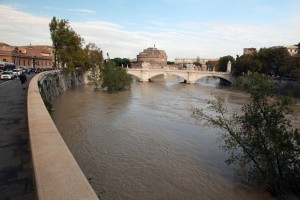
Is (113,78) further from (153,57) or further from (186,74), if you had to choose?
(153,57)

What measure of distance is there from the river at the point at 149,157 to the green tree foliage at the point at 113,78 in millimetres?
14983

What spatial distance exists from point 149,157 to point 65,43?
2971cm

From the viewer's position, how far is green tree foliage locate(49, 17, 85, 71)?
3697 cm

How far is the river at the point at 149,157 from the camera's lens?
8.83 m

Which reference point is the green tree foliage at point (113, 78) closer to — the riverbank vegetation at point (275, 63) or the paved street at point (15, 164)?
the riverbank vegetation at point (275, 63)

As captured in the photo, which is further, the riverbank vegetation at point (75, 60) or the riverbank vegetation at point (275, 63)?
the riverbank vegetation at point (275, 63)

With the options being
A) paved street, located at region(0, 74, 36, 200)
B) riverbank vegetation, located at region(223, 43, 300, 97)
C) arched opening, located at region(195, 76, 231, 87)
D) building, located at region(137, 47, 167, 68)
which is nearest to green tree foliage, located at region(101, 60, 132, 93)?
riverbank vegetation, located at region(223, 43, 300, 97)

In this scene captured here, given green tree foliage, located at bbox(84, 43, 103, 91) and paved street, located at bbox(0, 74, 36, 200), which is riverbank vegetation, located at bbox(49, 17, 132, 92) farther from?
paved street, located at bbox(0, 74, 36, 200)

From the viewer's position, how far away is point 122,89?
37.0 meters

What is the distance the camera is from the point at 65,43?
37719mm

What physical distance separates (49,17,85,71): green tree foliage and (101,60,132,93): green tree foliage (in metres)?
4.25

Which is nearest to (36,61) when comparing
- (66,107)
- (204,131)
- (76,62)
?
(76,62)

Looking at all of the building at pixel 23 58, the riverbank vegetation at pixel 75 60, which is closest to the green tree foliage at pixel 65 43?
the riverbank vegetation at pixel 75 60

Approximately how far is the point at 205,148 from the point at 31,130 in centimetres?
980
